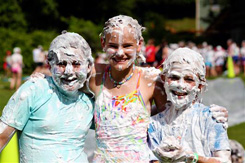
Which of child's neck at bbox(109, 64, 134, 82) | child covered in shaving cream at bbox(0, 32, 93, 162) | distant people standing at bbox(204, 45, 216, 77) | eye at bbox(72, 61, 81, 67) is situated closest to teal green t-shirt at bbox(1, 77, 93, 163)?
child covered in shaving cream at bbox(0, 32, 93, 162)

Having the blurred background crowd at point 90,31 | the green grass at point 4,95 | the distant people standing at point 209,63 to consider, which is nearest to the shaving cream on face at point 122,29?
the green grass at point 4,95

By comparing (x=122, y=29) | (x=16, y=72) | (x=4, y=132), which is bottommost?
(x=4, y=132)

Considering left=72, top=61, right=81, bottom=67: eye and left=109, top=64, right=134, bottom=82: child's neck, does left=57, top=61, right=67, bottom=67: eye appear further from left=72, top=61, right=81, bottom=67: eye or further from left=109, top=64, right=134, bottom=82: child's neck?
left=109, top=64, right=134, bottom=82: child's neck

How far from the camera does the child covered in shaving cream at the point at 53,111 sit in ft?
9.60

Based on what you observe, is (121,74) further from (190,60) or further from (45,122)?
(45,122)

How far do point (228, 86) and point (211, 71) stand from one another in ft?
13.2

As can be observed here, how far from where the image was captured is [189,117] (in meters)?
3.01

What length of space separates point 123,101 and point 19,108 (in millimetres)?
777

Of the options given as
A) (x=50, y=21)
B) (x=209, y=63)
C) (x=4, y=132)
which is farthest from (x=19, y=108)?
(x=50, y=21)

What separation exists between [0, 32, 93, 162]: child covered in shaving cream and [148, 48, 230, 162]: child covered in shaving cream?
0.60 m

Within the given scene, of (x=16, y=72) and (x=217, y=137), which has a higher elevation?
(x=16, y=72)

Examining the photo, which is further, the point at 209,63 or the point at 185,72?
the point at 209,63

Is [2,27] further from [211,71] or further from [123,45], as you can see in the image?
[123,45]

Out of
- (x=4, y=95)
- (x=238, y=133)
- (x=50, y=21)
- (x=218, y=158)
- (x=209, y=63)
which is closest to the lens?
(x=218, y=158)
